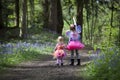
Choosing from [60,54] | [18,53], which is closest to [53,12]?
[18,53]

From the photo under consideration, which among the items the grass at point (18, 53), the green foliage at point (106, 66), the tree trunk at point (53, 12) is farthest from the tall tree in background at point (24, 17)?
the green foliage at point (106, 66)

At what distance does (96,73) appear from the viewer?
32.8ft

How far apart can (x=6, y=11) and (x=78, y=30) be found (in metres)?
26.2

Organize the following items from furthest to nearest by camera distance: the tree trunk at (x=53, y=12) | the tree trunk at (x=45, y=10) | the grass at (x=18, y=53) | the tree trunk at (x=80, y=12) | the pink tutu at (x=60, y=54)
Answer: the tree trunk at (x=45, y=10), the tree trunk at (x=80, y=12), the tree trunk at (x=53, y=12), the grass at (x=18, y=53), the pink tutu at (x=60, y=54)

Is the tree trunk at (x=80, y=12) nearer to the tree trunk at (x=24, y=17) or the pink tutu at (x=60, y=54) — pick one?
the tree trunk at (x=24, y=17)

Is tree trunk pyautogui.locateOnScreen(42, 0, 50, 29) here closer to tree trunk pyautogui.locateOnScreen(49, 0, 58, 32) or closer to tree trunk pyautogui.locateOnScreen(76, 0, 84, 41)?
tree trunk pyautogui.locateOnScreen(76, 0, 84, 41)

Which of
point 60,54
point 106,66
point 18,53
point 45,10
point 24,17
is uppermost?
point 45,10

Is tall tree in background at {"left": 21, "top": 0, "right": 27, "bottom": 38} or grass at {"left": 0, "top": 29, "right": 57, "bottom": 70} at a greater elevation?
tall tree in background at {"left": 21, "top": 0, "right": 27, "bottom": 38}

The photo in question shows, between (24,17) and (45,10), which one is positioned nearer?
(24,17)

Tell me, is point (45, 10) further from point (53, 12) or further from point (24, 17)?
point (24, 17)

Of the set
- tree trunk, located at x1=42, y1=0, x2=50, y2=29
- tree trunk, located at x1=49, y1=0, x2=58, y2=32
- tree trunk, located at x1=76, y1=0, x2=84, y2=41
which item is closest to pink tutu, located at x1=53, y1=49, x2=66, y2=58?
tree trunk, located at x1=49, y1=0, x2=58, y2=32

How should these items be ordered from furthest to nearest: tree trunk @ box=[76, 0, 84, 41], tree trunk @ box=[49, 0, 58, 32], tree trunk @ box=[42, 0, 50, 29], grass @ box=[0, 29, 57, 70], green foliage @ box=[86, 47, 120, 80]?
tree trunk @ box=[42, 0, 50, 29], tree trunk @ box=[76, 0, 84, 41], tree trunk @ box=[49, 0, 58, 32], grass @ box=[0, 29, 57, 70], green foliage @ box=[86, 47, 120, 80]

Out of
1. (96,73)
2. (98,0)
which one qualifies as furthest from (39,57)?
(98,0)

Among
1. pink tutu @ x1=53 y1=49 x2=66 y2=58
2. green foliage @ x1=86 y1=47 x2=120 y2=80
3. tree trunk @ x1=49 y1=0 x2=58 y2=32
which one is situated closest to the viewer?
green foliage @ x1=86 y1=47 x2=120 y2=80
